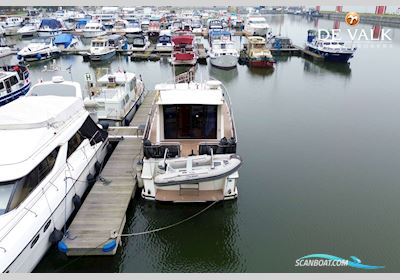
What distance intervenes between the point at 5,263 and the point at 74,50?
117 ft

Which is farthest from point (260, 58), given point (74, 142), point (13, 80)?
point (74, 142)

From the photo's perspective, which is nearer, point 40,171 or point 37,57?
point 40,171

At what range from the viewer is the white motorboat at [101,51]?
32.2 m

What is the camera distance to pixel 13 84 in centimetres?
1845

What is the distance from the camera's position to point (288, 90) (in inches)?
910

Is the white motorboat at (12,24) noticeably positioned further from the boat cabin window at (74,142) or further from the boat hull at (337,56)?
the boat cabin window at (74,142)

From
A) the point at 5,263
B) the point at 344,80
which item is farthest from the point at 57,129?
the point at 344,80

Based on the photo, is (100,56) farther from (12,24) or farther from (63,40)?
(12,24)

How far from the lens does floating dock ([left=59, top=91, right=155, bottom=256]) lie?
750 cm

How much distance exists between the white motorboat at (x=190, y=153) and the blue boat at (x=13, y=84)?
39.1 feet

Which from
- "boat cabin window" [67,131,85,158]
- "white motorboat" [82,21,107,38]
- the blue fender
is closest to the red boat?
"white motorboat" [82,21,107,38]

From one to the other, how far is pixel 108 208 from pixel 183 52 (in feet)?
78.7

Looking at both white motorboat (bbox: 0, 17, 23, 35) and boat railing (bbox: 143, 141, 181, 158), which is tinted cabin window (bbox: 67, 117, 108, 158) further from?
white motorboat (bbox: 0, 17, 23, 35)

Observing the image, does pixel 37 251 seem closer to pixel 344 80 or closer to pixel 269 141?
pixel 269 141
